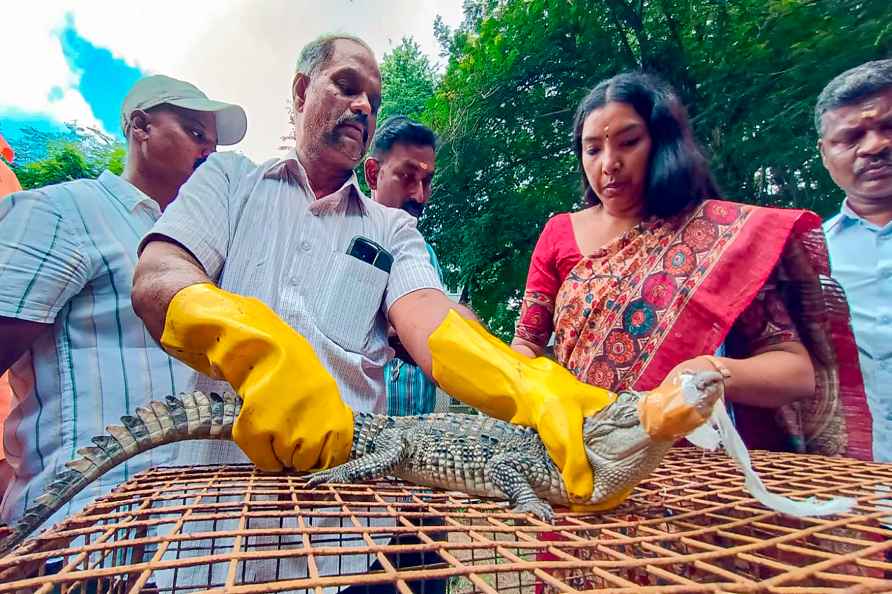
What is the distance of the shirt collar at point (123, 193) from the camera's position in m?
1.89

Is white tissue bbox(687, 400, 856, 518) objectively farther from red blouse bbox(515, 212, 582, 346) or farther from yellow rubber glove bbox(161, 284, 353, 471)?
red blouse bbox(515, 212, 582, 346)

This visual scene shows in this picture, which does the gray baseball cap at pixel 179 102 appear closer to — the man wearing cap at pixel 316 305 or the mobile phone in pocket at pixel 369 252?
the man wearing cap at pixel 316 305

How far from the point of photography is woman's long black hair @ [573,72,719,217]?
179cm

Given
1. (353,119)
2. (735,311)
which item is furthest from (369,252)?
(735,311)

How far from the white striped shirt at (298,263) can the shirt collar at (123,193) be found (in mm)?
543

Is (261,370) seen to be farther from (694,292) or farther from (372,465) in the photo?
(694,292)

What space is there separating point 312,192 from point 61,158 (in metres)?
11.6

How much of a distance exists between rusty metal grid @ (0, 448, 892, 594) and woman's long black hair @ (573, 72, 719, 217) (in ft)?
3.11

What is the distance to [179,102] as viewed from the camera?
2.33 metres

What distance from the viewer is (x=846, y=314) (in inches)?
68.1

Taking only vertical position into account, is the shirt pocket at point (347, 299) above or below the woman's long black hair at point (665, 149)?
below

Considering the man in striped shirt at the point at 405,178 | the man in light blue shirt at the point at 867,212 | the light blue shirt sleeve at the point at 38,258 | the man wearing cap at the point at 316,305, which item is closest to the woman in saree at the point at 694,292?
Result: the man in light blue shirt at the point at 867,212

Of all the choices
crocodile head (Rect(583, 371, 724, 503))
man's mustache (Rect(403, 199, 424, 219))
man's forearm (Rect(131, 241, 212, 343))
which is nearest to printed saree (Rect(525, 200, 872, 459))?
crocodile head (Rect(583, 371, 724, 503))

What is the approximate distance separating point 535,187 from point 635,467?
5.70m
